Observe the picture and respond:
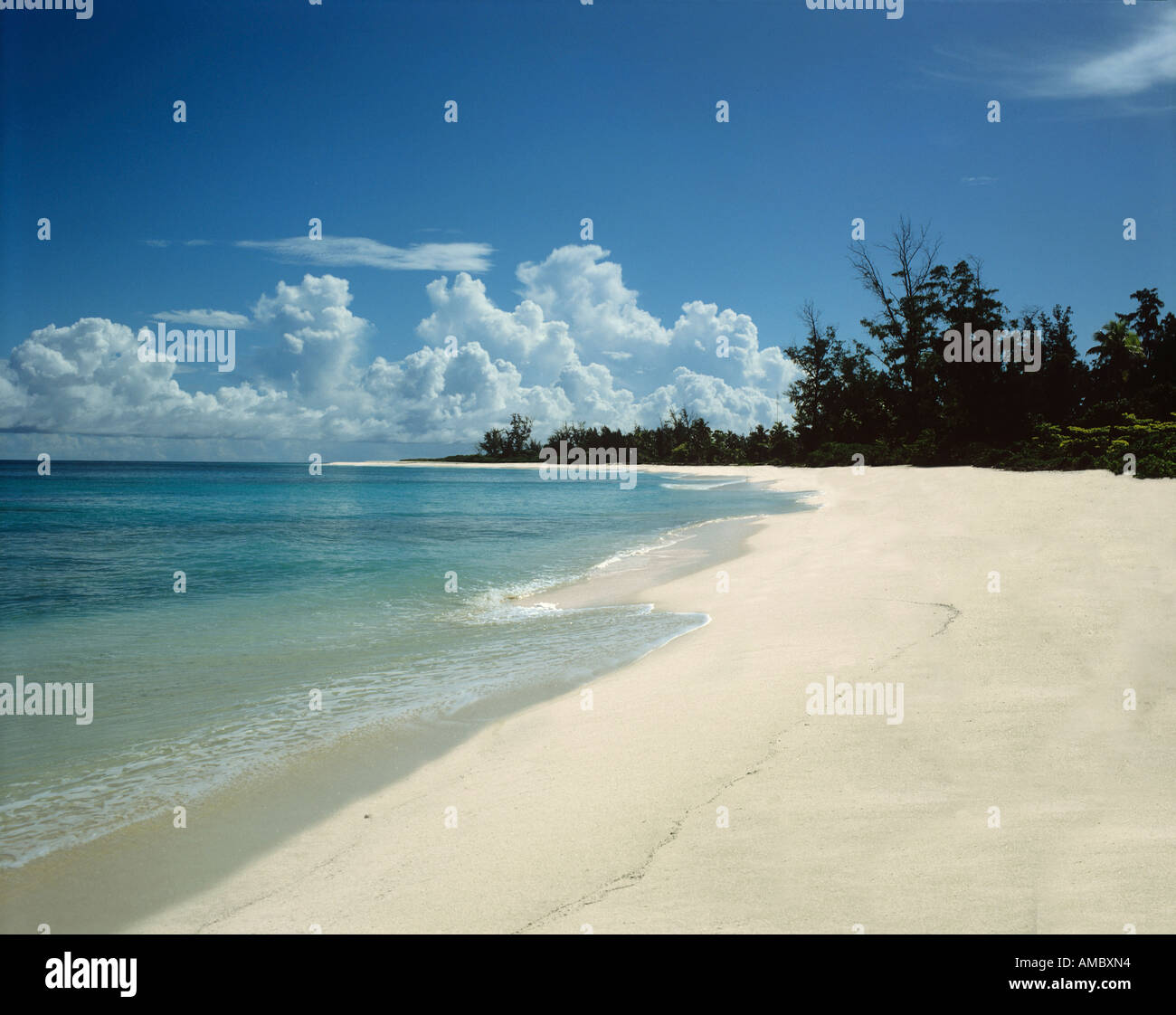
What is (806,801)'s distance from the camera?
3.63m

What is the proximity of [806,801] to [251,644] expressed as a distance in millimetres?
7413

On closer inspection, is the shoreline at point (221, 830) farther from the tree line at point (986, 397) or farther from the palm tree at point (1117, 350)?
the palm tree at point (1117, 350)

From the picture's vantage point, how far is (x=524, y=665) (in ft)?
24.5

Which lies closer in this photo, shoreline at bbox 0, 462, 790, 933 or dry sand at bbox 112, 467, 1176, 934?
dry sand at bbox 112, 467, 1176, 934

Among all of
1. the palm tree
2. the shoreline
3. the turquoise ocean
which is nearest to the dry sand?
the shoreline

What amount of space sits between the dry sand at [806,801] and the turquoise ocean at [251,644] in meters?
1.34

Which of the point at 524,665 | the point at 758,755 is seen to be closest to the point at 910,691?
the point at 758,755

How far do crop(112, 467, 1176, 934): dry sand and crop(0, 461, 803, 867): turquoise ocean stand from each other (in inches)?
52.7

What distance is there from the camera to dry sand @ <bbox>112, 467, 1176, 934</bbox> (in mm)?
2744

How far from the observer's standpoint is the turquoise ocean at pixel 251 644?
5.03 metres

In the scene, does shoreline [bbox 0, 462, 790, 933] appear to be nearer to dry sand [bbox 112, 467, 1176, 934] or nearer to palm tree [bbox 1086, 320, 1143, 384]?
dry sand [bbox 112, 467, 1176, 934]
